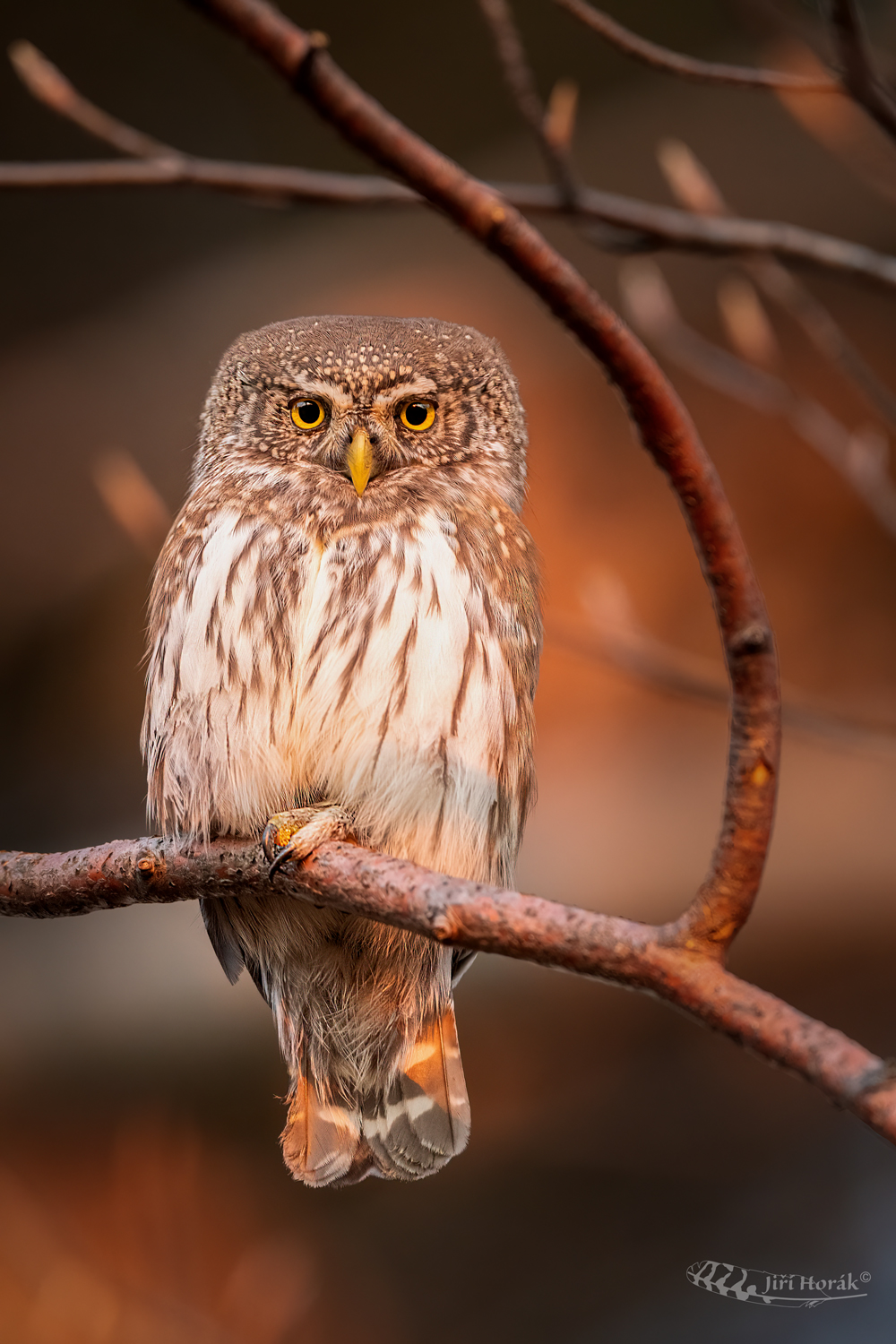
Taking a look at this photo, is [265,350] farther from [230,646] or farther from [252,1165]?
[252,1165]

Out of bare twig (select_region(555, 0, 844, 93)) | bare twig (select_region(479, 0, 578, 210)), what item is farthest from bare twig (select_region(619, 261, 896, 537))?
bare twig (select_region(479, 0, 578, 210))

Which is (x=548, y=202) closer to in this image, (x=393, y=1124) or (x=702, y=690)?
(x=702, y=690)

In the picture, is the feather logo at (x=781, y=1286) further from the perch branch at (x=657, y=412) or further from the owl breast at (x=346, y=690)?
the perch branch at (x=657, y=412)

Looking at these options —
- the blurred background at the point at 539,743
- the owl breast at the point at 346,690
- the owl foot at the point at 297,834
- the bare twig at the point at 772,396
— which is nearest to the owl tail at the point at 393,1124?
the owl breast at the point at 346,690

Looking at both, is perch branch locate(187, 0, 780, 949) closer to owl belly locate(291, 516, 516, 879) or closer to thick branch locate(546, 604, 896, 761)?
owl belly locate(291, 516, 516, 879)

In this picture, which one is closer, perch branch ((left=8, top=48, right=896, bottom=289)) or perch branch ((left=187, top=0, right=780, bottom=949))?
perch branch ((left=187, top=0, right=780, bottom=949))

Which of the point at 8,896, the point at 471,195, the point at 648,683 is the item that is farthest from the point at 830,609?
the point at 471,195

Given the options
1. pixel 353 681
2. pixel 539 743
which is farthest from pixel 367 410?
pixel 539 743
